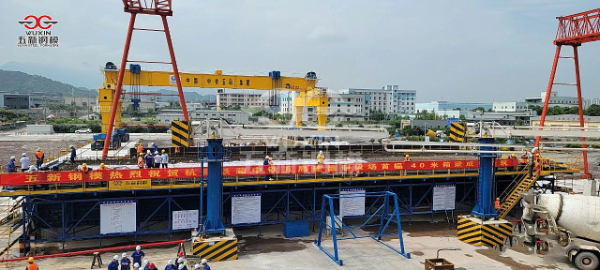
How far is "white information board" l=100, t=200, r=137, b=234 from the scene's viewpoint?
15289mm

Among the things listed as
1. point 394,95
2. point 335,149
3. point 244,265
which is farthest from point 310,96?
point 394,95

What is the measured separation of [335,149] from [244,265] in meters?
13.6

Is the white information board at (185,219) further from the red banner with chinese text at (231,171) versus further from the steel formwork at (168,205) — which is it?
the red banner with chinese text at (231,171)

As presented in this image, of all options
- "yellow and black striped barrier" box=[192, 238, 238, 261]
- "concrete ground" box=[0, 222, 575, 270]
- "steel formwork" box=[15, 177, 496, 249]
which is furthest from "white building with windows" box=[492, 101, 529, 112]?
"yellow and black striped barrier" box=[192, 238, 238, 261]

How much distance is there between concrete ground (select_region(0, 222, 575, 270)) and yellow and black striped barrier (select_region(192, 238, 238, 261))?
0.28 m

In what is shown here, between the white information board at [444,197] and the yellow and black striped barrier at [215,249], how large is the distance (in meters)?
10.7

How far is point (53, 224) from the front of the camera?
52.6ft

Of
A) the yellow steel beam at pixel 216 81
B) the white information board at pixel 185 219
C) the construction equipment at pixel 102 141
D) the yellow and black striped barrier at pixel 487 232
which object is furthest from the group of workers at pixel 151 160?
the yellow and black striped barrier at pixel 487 232

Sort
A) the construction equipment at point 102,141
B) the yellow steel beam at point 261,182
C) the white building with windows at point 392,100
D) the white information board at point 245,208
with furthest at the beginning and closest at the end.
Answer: the white building with windows at point 392,100 → the construction equipment at point 102,141 → the white information board at point 245,208 → the yellow steel beam at point 261,182

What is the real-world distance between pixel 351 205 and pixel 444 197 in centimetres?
506

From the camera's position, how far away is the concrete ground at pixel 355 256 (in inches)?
543

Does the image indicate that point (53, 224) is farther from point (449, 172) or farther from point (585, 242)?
point (585, 242)

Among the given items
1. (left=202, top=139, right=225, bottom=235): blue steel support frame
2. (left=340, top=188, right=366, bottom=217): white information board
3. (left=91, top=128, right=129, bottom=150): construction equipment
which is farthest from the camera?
(left=91, top=128, right=129, bottom=150): construction equipment

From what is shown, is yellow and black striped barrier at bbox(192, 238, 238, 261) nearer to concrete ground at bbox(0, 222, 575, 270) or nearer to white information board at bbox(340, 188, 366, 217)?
concrete ground at bbox(0, 222, 575, 270)
